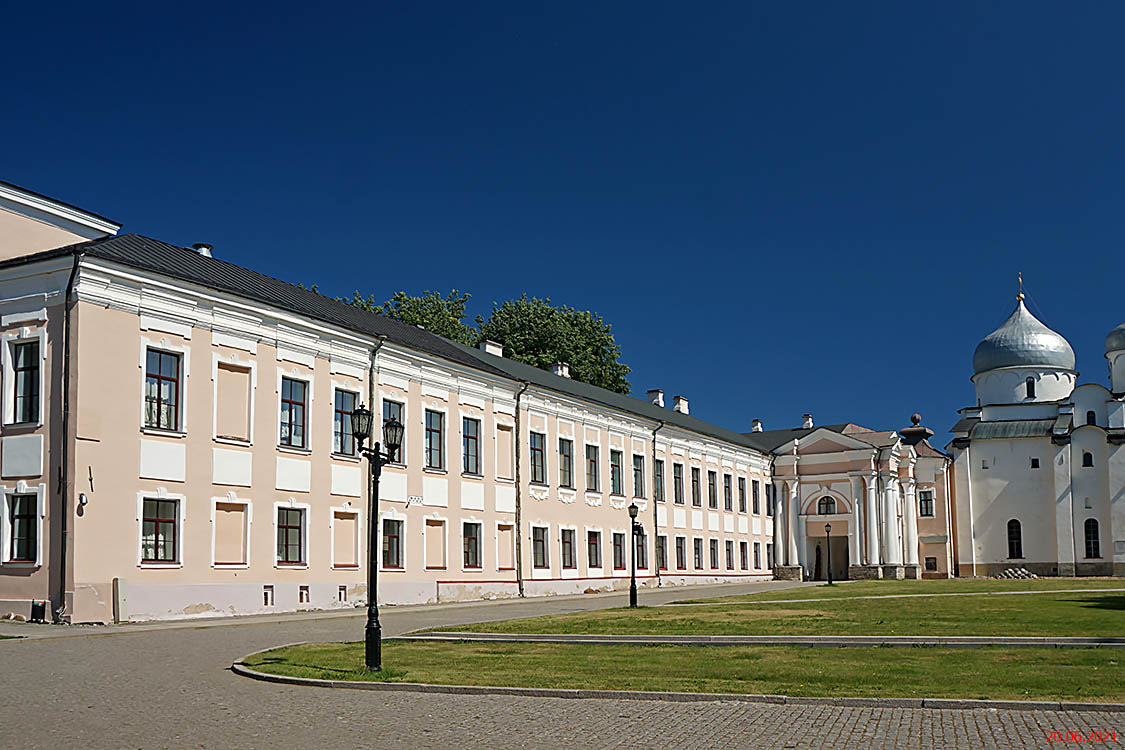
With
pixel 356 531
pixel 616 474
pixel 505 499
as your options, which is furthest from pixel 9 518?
pixel 616 474

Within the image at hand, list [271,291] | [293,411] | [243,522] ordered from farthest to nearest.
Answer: [271,291] → [293,411] → [243,522]

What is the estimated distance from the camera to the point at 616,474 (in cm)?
4947

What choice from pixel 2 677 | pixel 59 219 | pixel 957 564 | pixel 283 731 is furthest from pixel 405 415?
pixel 957 564

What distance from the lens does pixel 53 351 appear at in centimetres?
2533

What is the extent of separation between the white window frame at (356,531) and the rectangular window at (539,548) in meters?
10.2

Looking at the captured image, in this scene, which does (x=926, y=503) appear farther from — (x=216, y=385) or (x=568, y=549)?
(x=216, y=385)

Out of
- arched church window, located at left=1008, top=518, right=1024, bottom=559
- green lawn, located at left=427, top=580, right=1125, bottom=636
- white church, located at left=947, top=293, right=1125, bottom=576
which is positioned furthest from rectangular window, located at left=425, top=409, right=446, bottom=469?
arched church window, located at left=1008, top=518, right=1024, bottom=559

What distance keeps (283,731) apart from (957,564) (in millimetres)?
69719

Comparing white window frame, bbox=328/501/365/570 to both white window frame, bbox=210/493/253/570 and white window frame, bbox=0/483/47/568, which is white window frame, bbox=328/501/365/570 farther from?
white window frame, bbox=0/483/47/568

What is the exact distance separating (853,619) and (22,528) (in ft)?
60.7

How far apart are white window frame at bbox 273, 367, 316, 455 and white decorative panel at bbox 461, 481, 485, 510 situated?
7.77 metres

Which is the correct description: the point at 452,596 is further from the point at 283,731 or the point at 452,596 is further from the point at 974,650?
the point at 283,731

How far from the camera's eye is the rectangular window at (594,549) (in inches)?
1811

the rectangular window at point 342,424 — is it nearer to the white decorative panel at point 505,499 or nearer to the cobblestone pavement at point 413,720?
the white decorative panel at point 505,499
